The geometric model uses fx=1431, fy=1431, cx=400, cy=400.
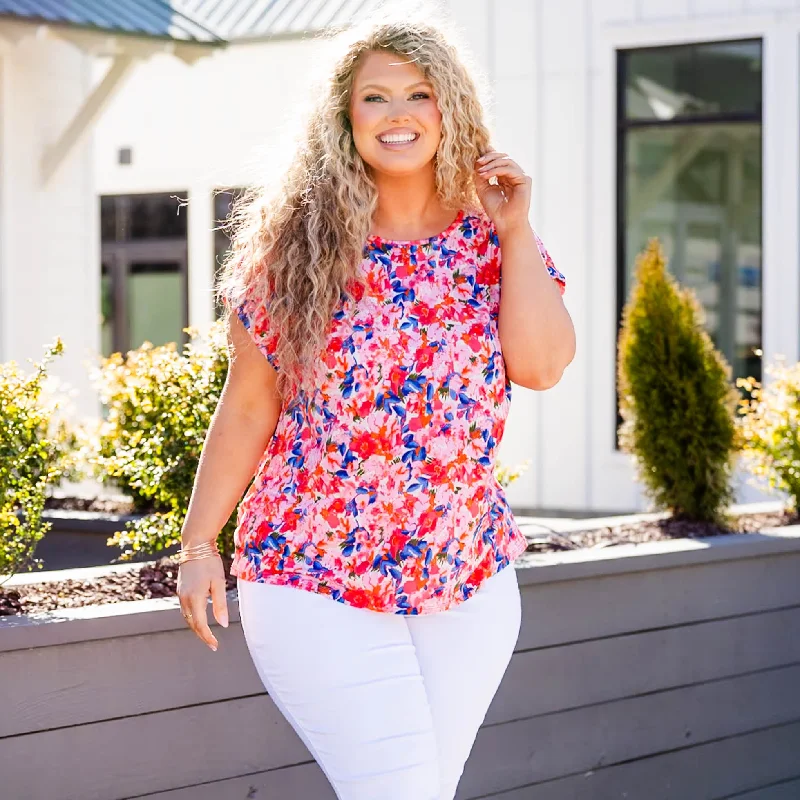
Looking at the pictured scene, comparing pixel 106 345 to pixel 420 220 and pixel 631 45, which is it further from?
pixel 420 220

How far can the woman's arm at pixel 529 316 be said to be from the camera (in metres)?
2.50

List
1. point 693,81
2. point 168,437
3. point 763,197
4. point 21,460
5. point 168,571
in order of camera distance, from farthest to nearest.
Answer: point 693,81 → point 763,197 → point 168,437 → point 168,571 → point 21,460

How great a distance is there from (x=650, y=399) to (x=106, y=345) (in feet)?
29.5

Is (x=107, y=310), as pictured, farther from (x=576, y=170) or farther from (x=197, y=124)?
(x=576, y=170)

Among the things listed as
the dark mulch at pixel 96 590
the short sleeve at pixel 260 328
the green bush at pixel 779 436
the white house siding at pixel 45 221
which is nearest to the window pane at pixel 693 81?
the white house siding at pixel 45 221

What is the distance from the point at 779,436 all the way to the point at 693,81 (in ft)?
13.7

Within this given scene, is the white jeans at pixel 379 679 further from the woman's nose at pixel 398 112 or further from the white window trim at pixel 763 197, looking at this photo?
the white window trim at pixel 763 197

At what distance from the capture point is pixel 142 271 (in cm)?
1238

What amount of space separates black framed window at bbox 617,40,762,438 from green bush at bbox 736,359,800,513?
366cm

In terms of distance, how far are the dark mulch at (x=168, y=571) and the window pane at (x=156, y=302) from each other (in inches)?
314

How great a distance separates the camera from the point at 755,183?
8.34 meters

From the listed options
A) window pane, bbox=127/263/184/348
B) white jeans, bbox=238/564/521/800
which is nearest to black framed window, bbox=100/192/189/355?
window pane, bbox=127/263/184/348

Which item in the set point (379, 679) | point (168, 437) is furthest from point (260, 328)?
point (168, 437)

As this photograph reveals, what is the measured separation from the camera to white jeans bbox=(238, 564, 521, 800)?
228 centimetres
